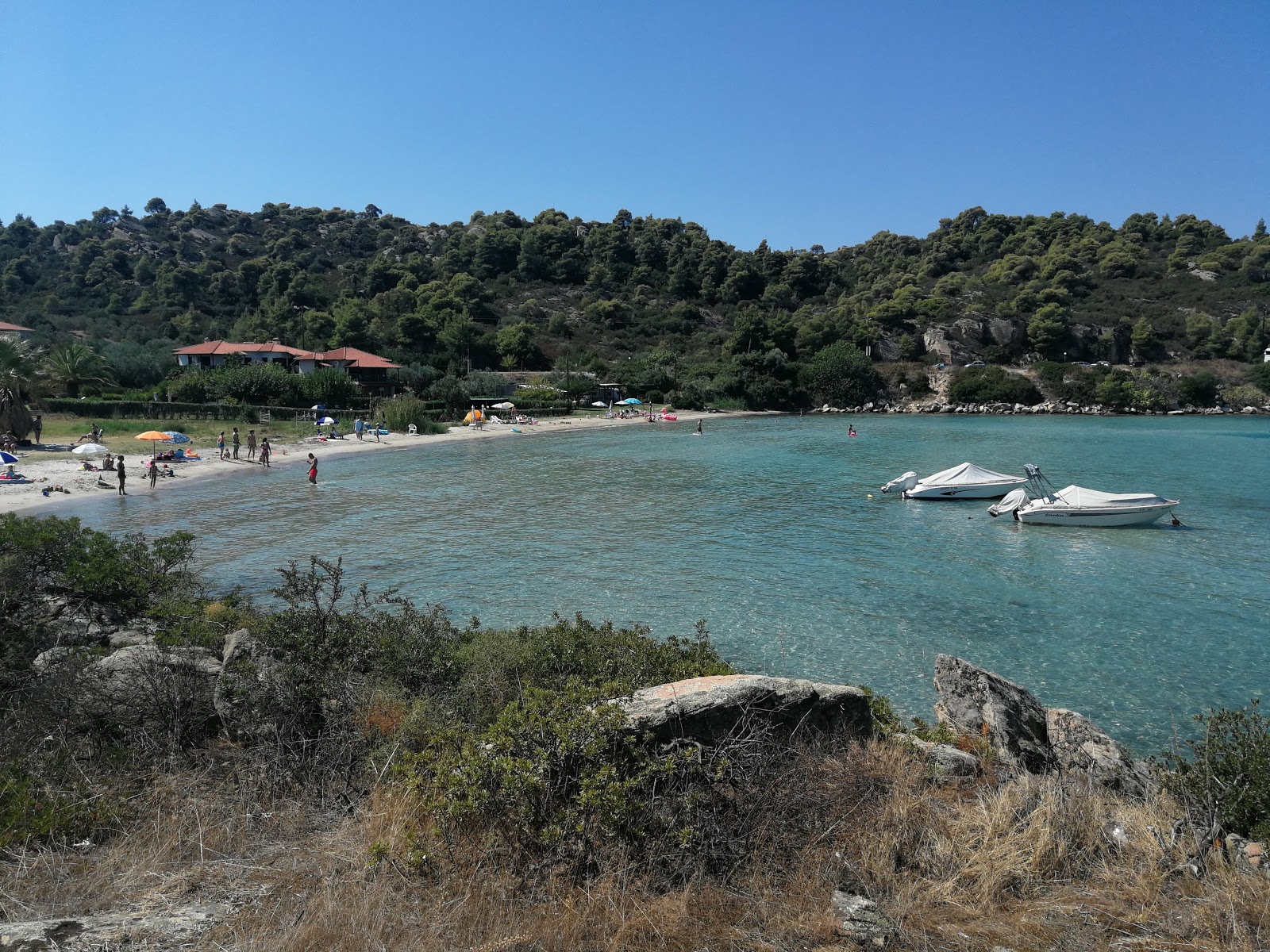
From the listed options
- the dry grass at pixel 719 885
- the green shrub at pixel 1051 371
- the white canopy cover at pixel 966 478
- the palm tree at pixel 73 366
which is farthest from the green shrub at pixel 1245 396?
the palm tree at pixel 73 366

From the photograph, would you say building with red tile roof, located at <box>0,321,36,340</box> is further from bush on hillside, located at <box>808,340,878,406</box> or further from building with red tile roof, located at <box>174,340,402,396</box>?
bush on hillside, located at <box>808,340,878,406</box>

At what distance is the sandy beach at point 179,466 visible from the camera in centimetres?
2403

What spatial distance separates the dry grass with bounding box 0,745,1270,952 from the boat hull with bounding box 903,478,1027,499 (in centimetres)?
2302

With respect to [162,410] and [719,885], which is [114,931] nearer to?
[719,885]

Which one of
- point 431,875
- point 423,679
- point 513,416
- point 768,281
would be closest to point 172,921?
point 431,875

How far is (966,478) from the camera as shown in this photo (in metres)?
27.2

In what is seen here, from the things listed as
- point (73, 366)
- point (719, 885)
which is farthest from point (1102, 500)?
point (73, 366)

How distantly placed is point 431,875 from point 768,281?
429ft

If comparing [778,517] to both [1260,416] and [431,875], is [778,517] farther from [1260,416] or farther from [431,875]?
[1260,416]

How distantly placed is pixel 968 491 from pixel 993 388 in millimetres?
68702

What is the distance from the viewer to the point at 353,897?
3656 millimetres

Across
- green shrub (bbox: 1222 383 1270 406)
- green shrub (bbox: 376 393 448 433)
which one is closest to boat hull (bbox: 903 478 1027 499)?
green shrub (bbox: 376 393 448 433)

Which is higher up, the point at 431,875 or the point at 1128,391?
the point at 1128,391

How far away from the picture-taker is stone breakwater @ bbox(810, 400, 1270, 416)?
271ft
